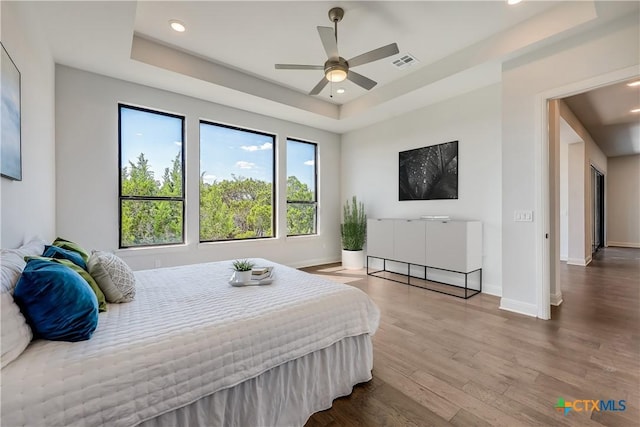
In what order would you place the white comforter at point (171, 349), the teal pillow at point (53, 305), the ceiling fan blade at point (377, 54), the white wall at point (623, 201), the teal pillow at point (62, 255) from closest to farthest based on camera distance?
Answer: the white comforter at point (171, 349), the teal pillow at point (53, 305), the teal pillow at point (62, 255), the ceiling fan blade at point (377, 54), the white wall at point (623, 201)

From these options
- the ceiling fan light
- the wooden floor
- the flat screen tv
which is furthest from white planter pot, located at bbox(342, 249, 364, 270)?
the ceiling fan light

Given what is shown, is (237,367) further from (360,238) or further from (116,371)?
(360,238)

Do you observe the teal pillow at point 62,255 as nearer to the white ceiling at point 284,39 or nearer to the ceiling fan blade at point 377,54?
the white ceiling at point 284,39

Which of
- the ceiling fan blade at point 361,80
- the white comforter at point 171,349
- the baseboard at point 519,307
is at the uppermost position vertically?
the ceiling fan blade at point 361,80

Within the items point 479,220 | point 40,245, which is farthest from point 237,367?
point 479,220

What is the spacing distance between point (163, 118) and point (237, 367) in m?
3.80

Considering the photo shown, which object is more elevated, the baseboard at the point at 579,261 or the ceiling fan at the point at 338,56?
the ceiling fan at the point at 338,56

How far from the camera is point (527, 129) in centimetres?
299

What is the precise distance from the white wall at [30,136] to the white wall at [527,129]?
13.9 ft

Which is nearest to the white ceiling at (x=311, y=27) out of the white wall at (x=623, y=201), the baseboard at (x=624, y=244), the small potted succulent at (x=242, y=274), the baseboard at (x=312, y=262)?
the small potted succulent at (x=242, y=274)

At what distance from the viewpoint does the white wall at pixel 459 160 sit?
3.70m

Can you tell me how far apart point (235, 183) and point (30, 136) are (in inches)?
102

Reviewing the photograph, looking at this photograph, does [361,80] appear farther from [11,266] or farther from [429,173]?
[11,266]

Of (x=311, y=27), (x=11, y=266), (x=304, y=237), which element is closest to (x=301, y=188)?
(x=304, y=237)
